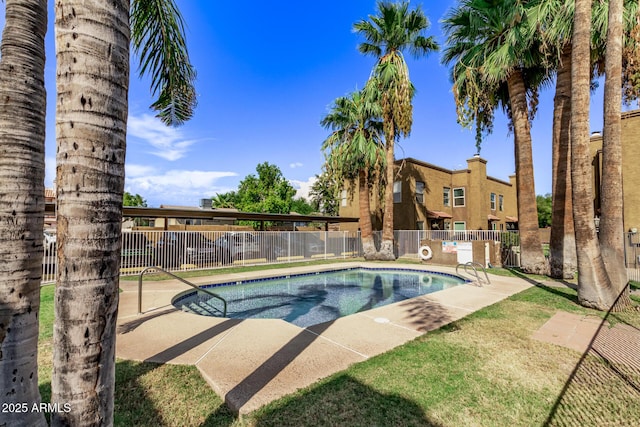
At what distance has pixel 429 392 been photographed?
3.28 m

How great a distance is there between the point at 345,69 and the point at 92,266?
21.3 meters

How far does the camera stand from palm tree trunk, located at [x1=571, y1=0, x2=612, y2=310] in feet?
22.7

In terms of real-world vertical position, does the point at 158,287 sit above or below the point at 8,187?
below

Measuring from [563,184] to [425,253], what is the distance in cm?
766

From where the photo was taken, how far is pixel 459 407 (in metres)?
3.02

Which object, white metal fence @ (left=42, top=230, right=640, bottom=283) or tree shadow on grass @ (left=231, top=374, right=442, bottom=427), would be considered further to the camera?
white metal fence @ (left=42, top=230, right=640, bottom=283)

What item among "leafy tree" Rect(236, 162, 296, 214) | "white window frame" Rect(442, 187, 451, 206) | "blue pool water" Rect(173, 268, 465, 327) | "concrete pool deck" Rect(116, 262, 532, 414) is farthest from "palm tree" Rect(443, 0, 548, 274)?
"leafy tree" Rect(236, 162, 296, 214)

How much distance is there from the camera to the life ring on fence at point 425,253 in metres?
16.8

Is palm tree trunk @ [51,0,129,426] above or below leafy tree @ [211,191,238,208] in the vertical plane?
below

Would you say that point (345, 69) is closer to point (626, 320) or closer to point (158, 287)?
point (158, 287)

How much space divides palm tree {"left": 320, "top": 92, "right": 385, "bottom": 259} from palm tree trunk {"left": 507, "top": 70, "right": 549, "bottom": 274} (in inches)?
278

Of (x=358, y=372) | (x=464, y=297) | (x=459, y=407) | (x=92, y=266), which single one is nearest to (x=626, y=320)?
(x=464, y=297)

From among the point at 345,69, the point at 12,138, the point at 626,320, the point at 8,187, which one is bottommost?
the point at 626,320

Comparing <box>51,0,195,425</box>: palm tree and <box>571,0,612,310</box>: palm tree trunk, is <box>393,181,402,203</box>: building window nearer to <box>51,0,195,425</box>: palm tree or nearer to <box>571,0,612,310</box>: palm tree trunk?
<box>571,0,612,310</box>: palm tree trunk
